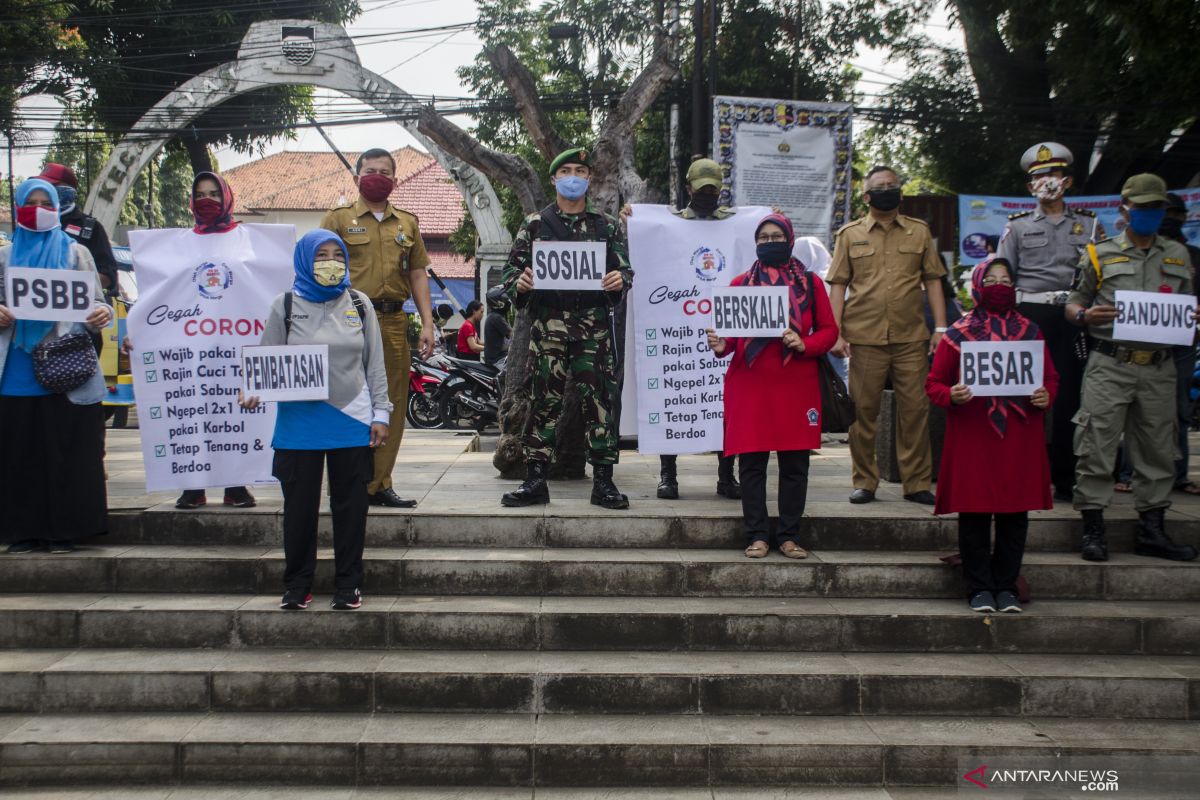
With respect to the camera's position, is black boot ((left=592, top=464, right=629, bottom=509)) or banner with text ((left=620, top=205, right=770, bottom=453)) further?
banner with text ((left=620, top=205, right=770, bottom=453))

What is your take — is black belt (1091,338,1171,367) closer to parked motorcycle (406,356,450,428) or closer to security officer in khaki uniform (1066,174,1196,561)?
security officer in khaki uniform (1066,174,1196,561)

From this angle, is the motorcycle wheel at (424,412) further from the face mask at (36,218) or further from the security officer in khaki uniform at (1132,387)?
the security officer in khaki uniform at (1132,387)

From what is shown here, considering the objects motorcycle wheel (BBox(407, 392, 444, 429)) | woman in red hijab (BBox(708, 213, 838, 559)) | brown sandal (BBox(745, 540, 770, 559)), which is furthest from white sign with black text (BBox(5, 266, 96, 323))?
motorcycle wheel (BBox(407, 392, 444, 429))

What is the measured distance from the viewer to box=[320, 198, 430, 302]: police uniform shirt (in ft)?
20.6

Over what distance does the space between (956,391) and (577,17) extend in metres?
14.7

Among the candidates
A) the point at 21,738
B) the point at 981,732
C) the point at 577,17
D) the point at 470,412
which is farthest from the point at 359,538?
the point at 577,17

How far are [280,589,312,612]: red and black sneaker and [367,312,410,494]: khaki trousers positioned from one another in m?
1.10

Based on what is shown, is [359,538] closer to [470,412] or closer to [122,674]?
[122,674]

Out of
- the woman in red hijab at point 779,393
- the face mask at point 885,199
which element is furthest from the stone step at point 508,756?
the face mask at point 885,199

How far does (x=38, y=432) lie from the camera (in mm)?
5711

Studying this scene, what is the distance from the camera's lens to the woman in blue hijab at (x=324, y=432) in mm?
5176

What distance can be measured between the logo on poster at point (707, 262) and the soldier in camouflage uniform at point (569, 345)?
77 cm

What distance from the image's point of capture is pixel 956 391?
17.3 feet

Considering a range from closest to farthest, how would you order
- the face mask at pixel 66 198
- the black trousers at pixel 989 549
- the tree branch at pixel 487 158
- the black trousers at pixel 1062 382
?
1. the black trousers at pixel 989 549
2. the face mask at pixel 66 198
3. the black trousers at pixel 1062 382
4. the tree branch at pixel 487 158
